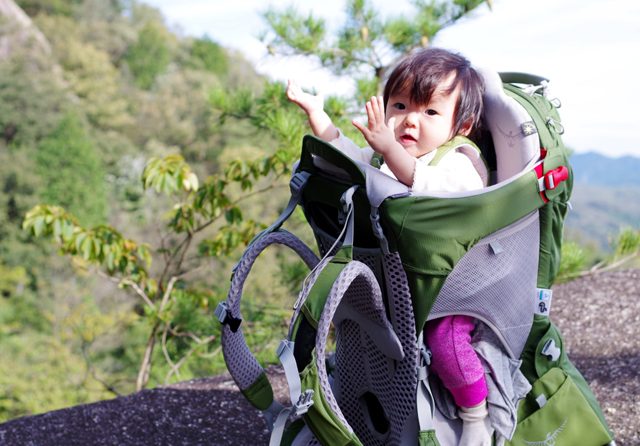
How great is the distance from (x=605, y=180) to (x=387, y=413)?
8007 centimetres

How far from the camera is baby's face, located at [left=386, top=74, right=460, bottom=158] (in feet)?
6.11

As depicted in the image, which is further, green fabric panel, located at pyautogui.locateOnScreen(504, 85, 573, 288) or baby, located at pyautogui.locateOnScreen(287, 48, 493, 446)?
green fabric panel, located at pyautogui.locateOnScreen(504, 85, 573, 288)

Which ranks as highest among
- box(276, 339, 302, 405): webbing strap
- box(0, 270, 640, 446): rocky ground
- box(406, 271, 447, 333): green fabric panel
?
box(406, 271, 447, 333): green fabric panel

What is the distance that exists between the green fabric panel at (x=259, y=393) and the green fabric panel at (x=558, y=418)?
2.13ft

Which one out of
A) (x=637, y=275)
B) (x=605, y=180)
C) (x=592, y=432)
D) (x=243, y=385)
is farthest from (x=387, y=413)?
(x=605, y=180)

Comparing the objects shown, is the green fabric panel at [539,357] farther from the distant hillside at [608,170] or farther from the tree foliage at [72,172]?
the distant hillside at [608,170]

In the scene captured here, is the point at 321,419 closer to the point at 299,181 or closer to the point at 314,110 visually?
the point at 299,181

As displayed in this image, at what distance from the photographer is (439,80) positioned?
1849 millimetres

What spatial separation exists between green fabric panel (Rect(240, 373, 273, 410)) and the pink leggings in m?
0.40

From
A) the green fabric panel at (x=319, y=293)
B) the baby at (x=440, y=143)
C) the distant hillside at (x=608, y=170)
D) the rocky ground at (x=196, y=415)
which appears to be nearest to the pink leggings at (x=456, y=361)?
the baby at (x=440, y=143)

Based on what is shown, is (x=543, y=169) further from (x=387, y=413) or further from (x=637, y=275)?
(x=637, y=275)

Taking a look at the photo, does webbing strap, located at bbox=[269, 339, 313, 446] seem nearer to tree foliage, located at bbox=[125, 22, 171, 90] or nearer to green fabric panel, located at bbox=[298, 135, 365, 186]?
green fabric panel, located at bbox=[298, 135, 365, 186]

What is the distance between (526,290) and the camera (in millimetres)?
1918

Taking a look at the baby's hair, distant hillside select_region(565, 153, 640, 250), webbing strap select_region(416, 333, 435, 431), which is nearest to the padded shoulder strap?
webbing strap select_region(416, 333, 435, 431)
